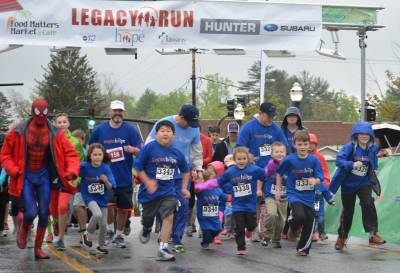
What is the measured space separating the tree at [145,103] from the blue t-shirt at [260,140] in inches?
5381

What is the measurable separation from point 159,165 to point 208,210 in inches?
75.0

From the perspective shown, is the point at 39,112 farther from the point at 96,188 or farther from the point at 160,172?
the point at 160,172

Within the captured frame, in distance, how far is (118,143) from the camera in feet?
37.9

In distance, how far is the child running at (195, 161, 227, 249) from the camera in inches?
444

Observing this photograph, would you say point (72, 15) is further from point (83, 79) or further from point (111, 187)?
point (83, 79)

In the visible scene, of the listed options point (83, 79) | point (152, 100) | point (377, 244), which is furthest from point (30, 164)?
point (152, 100)

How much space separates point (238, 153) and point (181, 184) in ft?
3.53

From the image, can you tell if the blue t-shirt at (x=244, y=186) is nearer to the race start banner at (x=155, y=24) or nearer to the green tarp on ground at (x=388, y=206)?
the green tarp on ground at (x=388, y=206)

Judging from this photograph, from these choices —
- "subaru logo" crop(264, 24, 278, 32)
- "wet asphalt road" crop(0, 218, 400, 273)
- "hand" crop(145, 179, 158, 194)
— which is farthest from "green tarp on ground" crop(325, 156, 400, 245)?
"subaru logo" crop(264, 24, 278, 32)

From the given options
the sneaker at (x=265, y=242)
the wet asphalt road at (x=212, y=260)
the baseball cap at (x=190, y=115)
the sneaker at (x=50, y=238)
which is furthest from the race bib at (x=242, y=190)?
the sneaker at (x=50, y=238)

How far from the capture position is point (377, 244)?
11.7 metres

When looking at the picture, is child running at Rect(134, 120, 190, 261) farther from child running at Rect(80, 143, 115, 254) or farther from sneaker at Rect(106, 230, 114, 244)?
sneaker at Rect(106, 230, 114, 244)

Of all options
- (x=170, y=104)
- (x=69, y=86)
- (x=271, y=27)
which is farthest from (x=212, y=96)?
(x=271, y=27)

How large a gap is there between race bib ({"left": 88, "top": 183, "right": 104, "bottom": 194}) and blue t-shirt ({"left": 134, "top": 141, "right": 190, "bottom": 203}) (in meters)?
1.06
